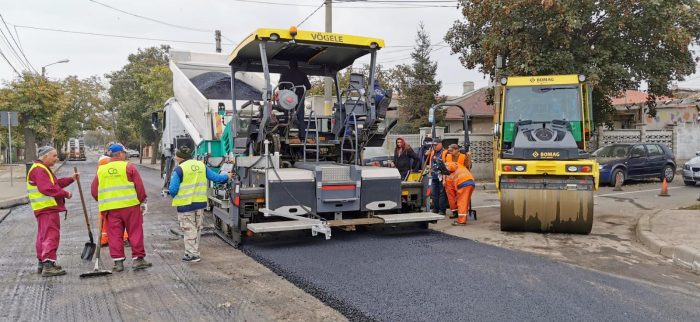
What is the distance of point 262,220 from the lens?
273 inches

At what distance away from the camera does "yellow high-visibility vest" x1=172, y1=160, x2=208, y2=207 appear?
6.16 m

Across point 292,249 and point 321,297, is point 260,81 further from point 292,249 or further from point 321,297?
point 321,297

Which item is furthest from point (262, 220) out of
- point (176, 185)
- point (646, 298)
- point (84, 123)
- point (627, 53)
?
point (84, 123)

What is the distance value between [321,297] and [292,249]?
1947mm

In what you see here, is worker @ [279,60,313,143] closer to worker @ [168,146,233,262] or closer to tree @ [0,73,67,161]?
worker @ [168,146,233,262]

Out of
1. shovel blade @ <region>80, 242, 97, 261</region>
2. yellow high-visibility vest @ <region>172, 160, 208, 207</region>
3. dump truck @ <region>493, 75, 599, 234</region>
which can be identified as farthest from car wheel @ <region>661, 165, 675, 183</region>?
shovel blade @ <region>80, 242, 97, 261</region>

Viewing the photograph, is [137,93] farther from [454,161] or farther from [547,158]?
[547,158]

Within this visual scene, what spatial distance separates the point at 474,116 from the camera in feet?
96.6

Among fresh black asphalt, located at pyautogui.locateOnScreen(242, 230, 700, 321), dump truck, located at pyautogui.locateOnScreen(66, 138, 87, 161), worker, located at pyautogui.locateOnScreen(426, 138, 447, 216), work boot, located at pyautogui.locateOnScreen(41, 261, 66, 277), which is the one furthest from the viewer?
dump truck, located at pyautogui.locateOnScreen(66, 138, 87, 161)

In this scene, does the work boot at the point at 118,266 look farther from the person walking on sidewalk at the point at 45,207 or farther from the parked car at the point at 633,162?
the parked car at the point at 633,162

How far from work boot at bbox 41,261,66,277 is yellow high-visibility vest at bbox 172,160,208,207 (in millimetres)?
1311

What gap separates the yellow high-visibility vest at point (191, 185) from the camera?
616cm

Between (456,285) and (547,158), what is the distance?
3.67m

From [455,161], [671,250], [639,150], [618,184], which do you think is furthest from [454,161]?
[639,150]
